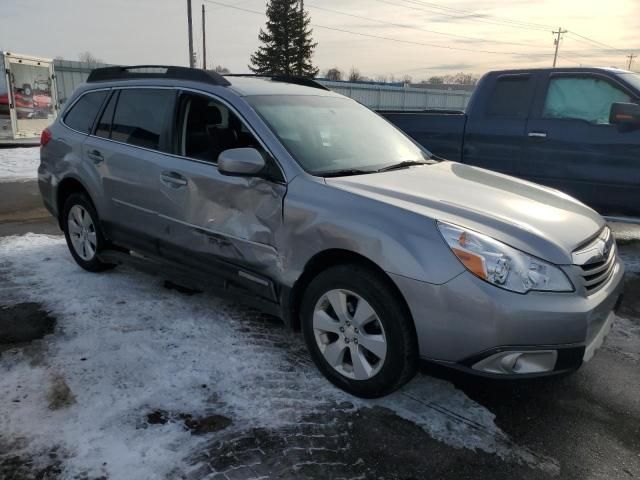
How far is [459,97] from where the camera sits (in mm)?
42781

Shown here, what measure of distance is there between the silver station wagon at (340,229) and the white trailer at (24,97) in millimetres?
13191

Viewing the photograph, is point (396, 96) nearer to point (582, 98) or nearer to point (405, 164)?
point (582, 98)

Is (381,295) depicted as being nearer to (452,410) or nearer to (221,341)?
(452,410)

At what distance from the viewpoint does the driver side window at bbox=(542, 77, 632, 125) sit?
556cm

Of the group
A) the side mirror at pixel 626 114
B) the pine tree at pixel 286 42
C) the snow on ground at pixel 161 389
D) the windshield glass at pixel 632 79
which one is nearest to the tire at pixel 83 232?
the snow on ground at pixel 161 389

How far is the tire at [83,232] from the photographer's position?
183 inches

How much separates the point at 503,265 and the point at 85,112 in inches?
158

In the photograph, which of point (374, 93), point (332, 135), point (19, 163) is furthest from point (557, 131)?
point (374, 93)

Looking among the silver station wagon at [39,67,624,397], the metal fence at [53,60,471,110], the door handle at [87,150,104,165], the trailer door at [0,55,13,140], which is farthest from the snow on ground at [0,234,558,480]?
the metal fence at [53,60,471,110]

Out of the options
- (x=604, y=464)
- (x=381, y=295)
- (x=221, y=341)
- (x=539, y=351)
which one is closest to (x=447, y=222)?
(x=381, y=295)

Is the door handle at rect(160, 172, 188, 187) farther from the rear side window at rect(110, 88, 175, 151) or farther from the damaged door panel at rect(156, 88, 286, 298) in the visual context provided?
the rear side window at rect(110, 88, 175, 151)

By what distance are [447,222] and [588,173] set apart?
371 centimetres

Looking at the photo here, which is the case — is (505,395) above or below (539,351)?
below

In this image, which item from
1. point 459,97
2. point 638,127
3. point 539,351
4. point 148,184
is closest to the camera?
point 539,351
